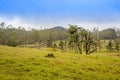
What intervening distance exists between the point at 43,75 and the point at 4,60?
916cm

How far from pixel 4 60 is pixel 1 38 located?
100132 mm

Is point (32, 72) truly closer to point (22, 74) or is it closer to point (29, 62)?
point (22, 74)

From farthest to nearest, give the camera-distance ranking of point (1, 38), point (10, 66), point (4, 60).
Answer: point (1, 38)
point (4, 60)
point (10, 66)

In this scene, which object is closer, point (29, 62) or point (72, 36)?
point (29, 62)

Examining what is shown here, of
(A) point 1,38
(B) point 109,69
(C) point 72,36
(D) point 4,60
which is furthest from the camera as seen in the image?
(A) point 1,38

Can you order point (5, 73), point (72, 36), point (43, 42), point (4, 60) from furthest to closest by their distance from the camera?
point (43, 42) → point (72, 36) → point (4, 60) → point (5, 73)

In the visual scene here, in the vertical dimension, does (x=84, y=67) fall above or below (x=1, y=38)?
below

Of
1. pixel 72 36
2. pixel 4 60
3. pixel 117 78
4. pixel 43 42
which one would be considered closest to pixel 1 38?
pixel 43 42

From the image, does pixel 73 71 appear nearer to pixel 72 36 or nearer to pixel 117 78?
pixel 117 78

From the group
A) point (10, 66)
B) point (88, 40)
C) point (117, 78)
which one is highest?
point (88, 40)

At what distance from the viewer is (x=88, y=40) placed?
76.7m

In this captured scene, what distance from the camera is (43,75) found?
2856 cm

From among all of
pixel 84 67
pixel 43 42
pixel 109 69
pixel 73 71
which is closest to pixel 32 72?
pixel 73 71

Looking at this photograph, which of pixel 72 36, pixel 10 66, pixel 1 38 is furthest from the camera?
pixel 1 38
